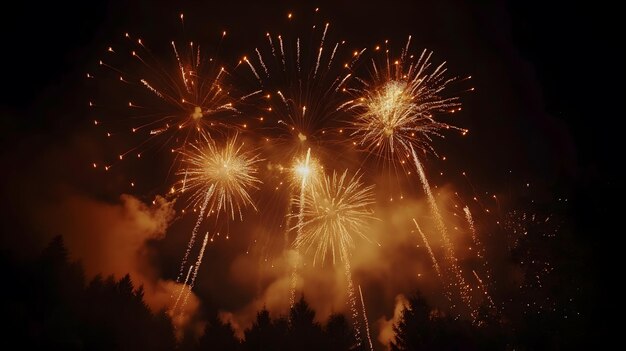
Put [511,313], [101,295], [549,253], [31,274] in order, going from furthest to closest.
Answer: [101,295] → [31,274] → [511,313] → [549,253]

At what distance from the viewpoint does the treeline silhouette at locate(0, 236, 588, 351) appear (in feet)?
96.1

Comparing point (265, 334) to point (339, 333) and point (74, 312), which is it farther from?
point (74, 312)

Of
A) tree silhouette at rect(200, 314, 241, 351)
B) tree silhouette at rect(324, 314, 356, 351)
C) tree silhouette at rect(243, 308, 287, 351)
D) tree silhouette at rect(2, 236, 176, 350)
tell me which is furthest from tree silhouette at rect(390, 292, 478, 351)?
tree silhouette at rect(2, 236, 176, 350)

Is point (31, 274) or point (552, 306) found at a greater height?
point (31, 274)

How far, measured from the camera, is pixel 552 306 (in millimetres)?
23328

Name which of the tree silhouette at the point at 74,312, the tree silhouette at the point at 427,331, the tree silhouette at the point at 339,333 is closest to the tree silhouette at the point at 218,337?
the tree silhouette at the point at 74,312

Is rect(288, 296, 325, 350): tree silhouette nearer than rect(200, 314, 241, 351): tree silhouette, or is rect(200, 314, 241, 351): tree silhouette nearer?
rect(288, 296, 325, 350): tree silhouette

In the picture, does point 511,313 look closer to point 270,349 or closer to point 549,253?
point 549,253

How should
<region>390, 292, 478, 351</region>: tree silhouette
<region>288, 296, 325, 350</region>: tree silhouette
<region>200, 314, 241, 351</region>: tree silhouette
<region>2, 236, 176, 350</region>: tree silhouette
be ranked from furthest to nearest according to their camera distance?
1. <region>200, 314, 241, 351</region>: tree silhouette
2. <region>288, 296, 325, 350</region>: tree silhouette
3. <region>390, 292, 478, 351</region>: tree silhouette
4. <region>2, 236, 176, 350</region>: tree silhouette

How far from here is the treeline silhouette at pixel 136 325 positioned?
29.3 metres

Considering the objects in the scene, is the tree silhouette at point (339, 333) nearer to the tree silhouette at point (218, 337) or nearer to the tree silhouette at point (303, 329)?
the tree silhouette at point (303, 329)

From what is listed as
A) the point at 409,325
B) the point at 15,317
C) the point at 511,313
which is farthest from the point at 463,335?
the point at 15,317

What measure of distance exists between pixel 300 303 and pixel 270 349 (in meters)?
9.79

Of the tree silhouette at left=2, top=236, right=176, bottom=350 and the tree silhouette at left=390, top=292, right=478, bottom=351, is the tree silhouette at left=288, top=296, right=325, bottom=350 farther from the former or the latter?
the tree silhouette at left=2, top=236, right=176, bottom=350
